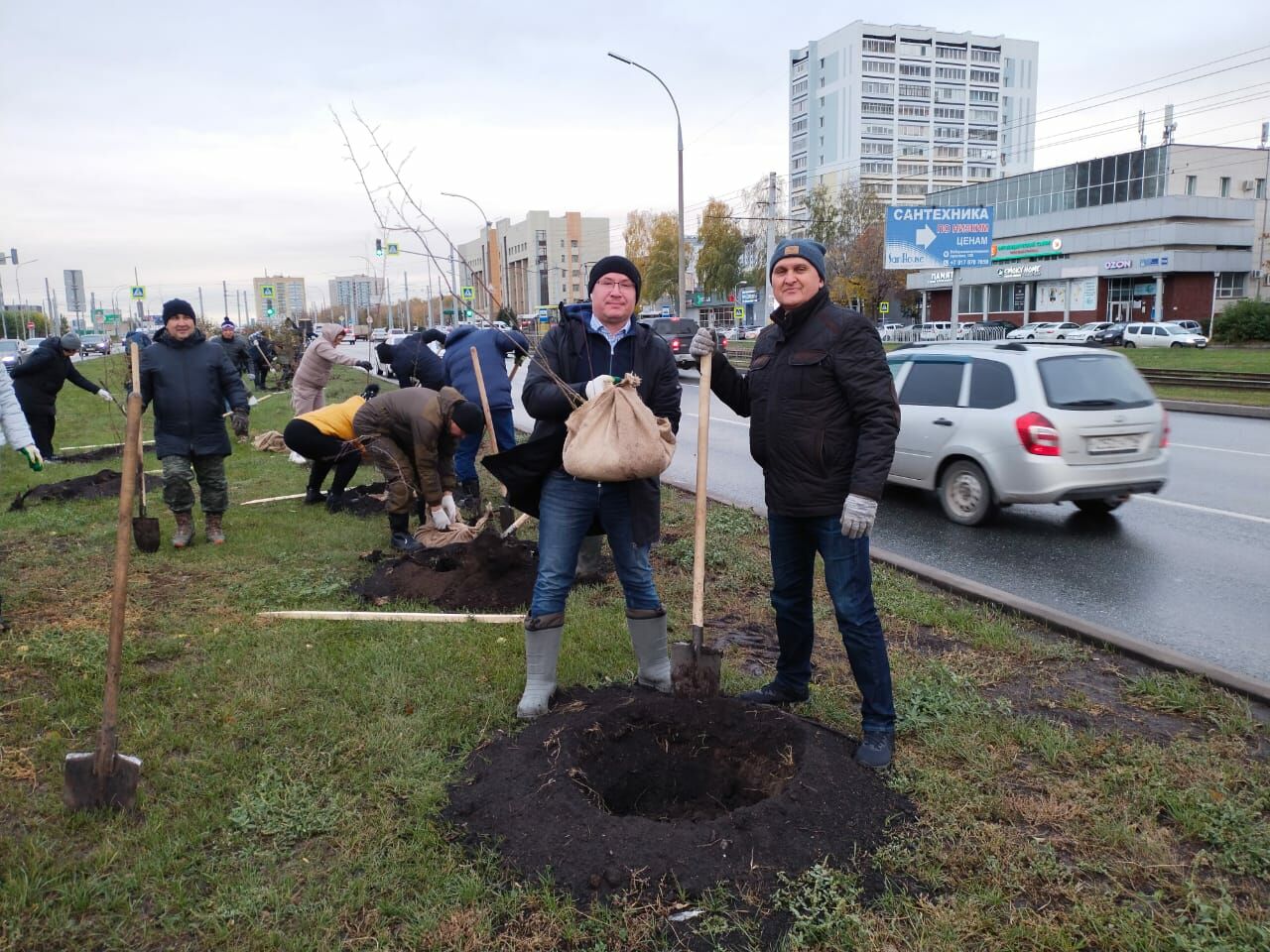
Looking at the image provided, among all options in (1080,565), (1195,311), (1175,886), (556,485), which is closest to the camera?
(1175,886)

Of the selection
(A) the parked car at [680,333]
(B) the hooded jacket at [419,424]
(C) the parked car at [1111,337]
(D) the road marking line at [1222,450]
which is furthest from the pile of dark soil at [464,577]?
(C) the parked car at [1111,337]

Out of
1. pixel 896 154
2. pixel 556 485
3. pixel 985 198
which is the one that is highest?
pixel 896 154

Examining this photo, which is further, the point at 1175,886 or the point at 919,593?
the point at 919,593

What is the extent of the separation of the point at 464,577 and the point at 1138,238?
6154cm

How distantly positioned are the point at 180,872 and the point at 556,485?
188 cm

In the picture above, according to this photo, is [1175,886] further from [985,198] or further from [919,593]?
[985,198]

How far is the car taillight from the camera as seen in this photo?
767 cm

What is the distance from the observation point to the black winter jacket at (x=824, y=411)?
11.1ft

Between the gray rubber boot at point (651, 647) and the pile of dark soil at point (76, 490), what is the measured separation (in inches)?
266

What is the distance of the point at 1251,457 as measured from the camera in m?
11.5

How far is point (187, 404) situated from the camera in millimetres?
6840

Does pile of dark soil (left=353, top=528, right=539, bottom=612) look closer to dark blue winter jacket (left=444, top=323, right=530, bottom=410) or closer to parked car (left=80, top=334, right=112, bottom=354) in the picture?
dark blue winter jacket (left=444, top=323, right=530, bottom=410)

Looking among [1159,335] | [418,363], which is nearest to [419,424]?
[418,363]

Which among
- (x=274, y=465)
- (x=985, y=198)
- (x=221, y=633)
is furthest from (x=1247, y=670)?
(x=985, y=198)
